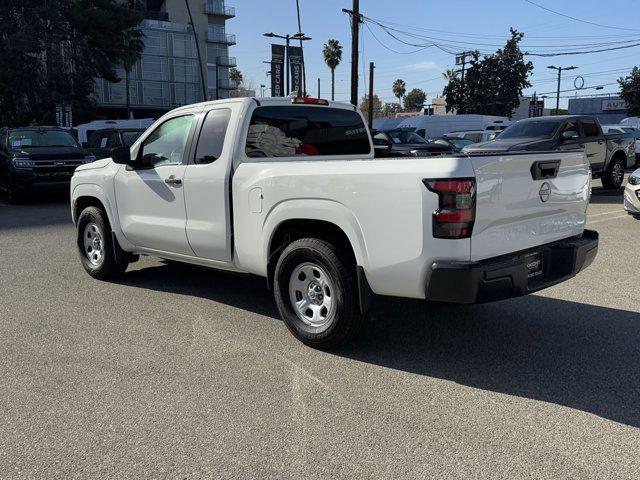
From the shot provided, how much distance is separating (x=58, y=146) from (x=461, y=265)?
1364cm

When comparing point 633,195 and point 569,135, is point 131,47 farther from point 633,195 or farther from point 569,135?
point 633,195

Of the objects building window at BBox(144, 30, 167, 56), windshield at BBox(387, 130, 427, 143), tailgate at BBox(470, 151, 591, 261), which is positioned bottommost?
tailgate at BBox(470, 151, 591, 261)

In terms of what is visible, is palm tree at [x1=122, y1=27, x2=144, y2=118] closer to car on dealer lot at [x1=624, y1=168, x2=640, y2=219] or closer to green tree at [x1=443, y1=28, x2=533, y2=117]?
green tree at [x1=443, y1=28, x2=533, y2=117]

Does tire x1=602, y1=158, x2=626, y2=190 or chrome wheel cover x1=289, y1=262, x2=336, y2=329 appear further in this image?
tire x1=602, y1=158, x2=626, y2=190

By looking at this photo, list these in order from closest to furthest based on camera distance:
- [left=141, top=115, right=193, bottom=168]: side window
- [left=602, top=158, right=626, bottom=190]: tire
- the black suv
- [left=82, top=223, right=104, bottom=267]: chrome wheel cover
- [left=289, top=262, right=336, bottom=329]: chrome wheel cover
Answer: [left=289, top=262, right=336, bottom=329]: chrome wheel cover → [left=141, top=115, right=193, bottom=168]: side window → [left=82, top=223, right=104, bottom=267]: chrome wheel cover → the black suv → [left=602, top=158, right=626, bottom=190]: tire

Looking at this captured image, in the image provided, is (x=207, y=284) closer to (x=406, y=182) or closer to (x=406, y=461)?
(x=406, y=182)

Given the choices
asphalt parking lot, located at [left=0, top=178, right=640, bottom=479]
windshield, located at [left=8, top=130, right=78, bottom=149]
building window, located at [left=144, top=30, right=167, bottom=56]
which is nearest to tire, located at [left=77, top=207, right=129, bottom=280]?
asphalt parking lot, located at [left=0, top=178, right=640, bottom=479]

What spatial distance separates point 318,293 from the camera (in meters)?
4.45

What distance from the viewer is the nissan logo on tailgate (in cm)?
415

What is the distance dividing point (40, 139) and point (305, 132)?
464 inches

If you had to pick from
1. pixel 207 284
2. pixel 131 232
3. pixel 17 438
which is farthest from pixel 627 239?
pixel 17 438

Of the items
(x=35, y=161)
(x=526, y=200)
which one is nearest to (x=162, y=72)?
(x=35, y=161)

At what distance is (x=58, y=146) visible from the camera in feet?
48.5

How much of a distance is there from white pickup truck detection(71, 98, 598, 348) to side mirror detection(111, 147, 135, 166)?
1cm
